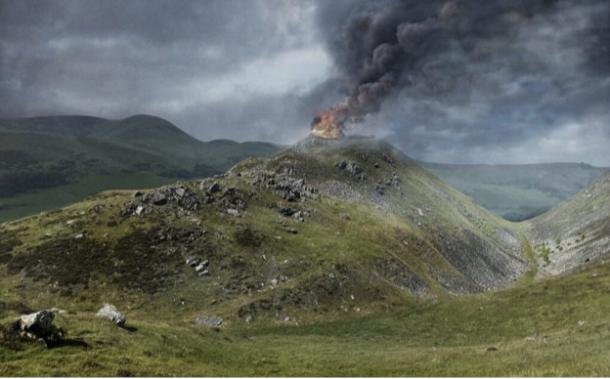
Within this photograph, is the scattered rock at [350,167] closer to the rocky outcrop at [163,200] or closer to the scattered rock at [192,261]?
the rocky outcrop at [163,200]

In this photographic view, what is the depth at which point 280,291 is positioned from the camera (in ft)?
259

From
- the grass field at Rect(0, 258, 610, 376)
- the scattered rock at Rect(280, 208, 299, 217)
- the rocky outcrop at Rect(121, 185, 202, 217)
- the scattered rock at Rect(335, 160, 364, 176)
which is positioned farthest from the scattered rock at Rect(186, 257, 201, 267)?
the scattered rock at Rect(335, 160, 364, 176)

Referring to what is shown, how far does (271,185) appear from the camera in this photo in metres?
129

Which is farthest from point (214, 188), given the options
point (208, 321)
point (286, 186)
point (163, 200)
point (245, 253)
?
Result: point (208, 321)

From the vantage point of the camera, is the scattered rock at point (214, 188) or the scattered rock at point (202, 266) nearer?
the scattered rock at point (202, 266)

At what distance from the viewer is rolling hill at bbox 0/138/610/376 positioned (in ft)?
107

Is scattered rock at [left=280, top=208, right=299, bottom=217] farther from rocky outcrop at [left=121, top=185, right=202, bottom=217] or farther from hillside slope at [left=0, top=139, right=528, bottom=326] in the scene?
rocky outcrop at [left=121, top=185, right=202, bottom=217]

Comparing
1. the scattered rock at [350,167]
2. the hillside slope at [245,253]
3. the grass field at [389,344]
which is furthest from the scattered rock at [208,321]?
the scattered rock at [350,167]

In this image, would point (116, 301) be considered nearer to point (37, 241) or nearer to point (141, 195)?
point (37, 241)

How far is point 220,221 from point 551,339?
71.9 m

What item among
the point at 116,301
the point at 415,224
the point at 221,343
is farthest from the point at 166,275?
the point at 415,224

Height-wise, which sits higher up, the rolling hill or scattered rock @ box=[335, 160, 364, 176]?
scattered rock @ box=[335, 160, 364, 176]

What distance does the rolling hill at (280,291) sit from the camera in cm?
3256

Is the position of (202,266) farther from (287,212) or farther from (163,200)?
(287,212)
